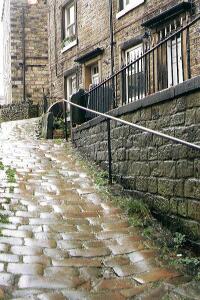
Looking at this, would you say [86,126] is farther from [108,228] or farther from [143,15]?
[143,15]

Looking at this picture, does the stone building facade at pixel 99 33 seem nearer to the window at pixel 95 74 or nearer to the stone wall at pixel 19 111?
the window at pixel 95 74

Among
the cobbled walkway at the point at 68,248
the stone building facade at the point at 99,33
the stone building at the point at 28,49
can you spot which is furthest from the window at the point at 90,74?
the cobbled walkway at the point at 68,248

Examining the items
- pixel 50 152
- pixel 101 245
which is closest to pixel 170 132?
pixel 101 245

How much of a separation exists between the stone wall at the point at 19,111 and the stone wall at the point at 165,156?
1382 cm

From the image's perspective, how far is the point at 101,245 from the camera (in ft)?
13.3

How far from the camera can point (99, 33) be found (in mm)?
14195

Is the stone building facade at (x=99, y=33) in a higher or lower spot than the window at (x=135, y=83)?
higher

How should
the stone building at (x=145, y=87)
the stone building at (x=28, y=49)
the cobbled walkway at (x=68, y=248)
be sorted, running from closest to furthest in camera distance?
the cobbled walkway at (x=68, y=248), the stone building at (x=145, y=87), the stone building at (x=28, y=49)

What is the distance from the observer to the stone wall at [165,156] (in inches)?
163

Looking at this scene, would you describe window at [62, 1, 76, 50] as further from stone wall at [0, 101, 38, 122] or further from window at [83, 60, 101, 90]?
stone wall at [0, 101, 38, 122]

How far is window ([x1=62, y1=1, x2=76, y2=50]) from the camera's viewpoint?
54.2ft

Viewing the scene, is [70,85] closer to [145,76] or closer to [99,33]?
[99,33]

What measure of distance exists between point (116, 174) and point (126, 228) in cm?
190

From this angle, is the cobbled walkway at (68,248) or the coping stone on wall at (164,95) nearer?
the cobbled walkway at (68,248)
